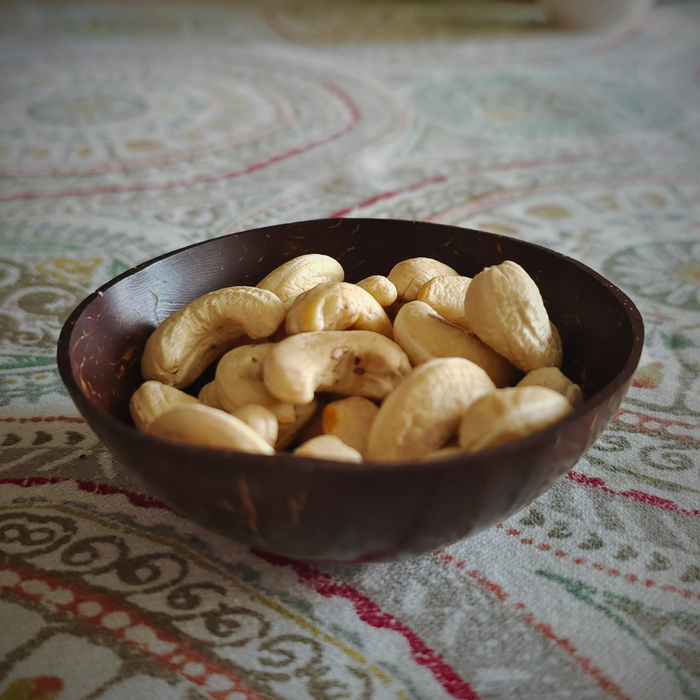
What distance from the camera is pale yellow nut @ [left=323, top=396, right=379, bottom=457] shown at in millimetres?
346

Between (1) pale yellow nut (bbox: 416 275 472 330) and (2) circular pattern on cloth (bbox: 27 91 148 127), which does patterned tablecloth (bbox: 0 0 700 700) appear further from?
(1) pale yellow nut (bbox: 416 275 472 330)

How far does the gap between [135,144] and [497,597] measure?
37.6 inches

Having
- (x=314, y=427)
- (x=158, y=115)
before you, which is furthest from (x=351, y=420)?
(x=158, y=115)

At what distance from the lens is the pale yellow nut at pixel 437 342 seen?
39 cm

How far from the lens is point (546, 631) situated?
334 millimetres

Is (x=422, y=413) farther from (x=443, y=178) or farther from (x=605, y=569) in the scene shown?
(x=443, y=178)

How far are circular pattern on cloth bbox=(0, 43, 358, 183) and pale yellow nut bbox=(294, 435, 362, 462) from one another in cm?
72

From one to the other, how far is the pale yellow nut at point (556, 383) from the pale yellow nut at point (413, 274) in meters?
0.11

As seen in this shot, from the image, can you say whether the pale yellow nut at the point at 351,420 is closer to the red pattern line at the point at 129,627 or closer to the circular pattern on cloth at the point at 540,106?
A: the red pattern line at the point at 129,627

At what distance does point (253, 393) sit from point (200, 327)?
0.07 m

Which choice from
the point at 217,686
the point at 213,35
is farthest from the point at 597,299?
the point at 213,35

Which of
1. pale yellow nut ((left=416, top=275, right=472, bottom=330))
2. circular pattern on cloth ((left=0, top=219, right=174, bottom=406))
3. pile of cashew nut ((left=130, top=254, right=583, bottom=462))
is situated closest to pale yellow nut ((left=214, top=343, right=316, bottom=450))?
pile of cashew nut ((left=130, top=254, right=583, bottom=462))

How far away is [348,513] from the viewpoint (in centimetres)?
28

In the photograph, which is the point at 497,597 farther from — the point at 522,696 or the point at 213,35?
the point at 213,35
